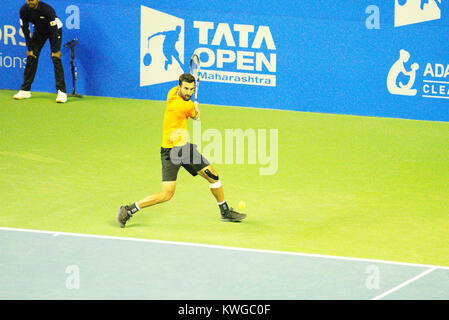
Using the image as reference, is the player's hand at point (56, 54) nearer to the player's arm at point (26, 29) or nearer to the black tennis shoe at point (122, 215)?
the player's arm at point (26, 29)

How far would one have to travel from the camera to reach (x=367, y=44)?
1606 centimetres

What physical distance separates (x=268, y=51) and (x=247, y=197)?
6230mm

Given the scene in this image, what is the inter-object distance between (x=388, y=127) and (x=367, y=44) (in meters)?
1.76

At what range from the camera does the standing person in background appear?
16.5 metres

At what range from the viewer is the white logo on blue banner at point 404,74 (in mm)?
15891

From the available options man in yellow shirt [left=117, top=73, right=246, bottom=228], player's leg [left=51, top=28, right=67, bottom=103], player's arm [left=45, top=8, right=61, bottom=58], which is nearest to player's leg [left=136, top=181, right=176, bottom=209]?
man in yellow shirt [left=117, top=73, right=246, bottom=228]

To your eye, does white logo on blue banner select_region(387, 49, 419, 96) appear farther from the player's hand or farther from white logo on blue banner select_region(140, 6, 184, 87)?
the player's hand

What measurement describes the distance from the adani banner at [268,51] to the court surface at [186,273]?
27.4 ft

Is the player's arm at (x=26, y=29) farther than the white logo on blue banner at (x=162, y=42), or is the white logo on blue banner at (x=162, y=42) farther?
the white logo on blue banner at (x=162, y=42)

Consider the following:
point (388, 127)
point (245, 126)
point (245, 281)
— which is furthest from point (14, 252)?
point (388, 127)

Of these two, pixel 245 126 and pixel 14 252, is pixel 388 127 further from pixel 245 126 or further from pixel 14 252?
pixel 14 252

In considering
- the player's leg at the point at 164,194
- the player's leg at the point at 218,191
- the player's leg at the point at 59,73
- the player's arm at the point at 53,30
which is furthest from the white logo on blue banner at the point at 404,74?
the player's leg at the point at 164,194

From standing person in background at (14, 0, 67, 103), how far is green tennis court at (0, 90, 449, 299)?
0.43 m

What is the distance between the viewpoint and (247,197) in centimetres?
1095
